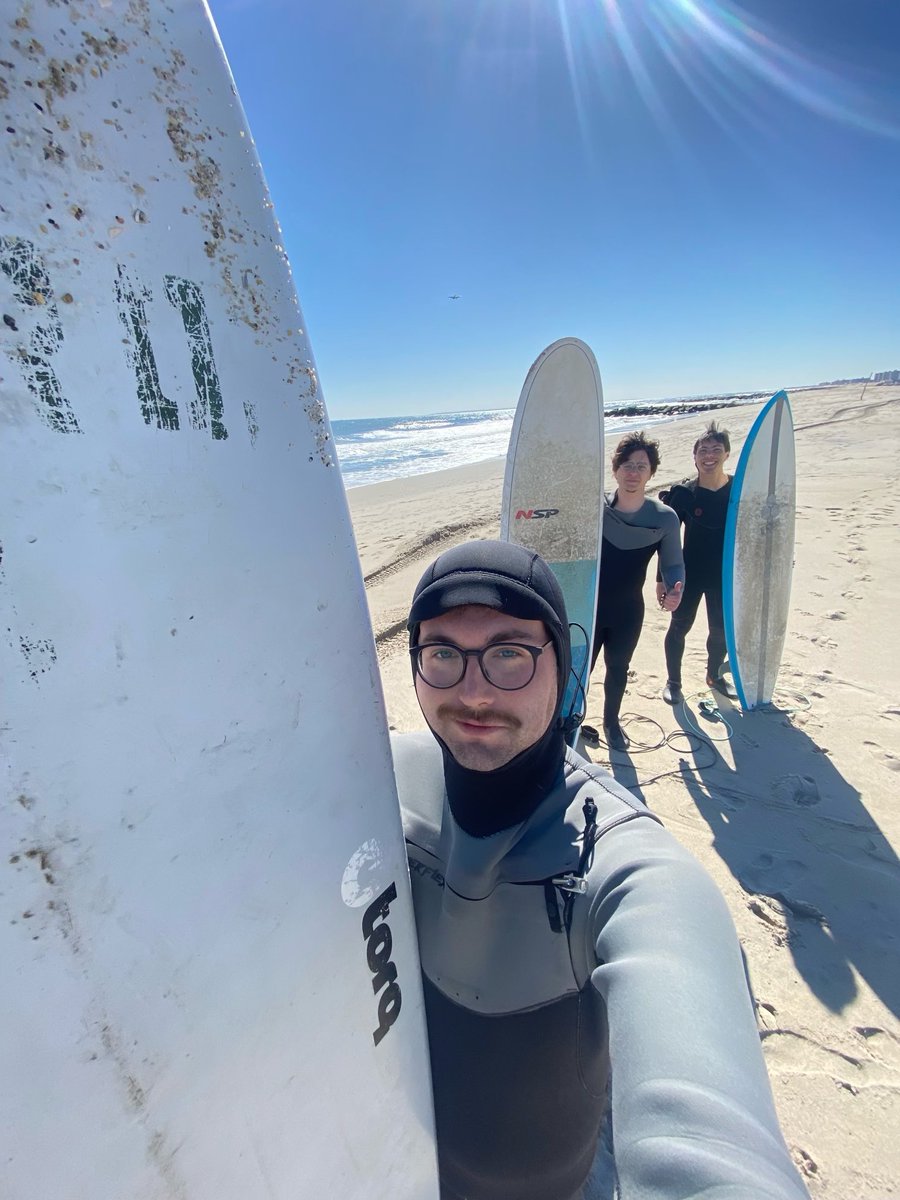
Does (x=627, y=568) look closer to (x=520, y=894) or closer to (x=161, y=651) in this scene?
(x=520, y=894)

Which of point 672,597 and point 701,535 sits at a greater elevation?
point 701,535

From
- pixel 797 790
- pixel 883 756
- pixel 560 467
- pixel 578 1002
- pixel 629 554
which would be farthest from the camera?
pixel 560 467

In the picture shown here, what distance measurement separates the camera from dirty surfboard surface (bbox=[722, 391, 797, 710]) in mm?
3877

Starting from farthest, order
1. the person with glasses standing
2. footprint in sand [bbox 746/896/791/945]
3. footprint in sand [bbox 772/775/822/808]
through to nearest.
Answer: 1. footprint in sand [bbox 772/775/822/808]
2. footprint in sand [bbox 746/896/791/945]
3. the person with glasses standing

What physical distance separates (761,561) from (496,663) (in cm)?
368

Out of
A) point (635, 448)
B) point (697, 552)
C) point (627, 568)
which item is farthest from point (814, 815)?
point (635, 448)

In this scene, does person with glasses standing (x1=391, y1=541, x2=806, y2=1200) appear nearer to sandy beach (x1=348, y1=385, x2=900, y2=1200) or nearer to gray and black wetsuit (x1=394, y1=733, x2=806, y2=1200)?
gray and black wetsuit (x1=394, y1=733, x2=806, y2=1200)

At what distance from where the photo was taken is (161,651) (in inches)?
30.0

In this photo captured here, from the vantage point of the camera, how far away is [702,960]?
2.72ft

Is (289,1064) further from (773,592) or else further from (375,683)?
(773,592)

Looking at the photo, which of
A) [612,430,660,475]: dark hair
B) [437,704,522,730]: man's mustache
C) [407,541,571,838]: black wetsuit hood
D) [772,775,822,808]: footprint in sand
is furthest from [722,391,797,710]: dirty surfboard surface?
[437,704,522,730]: man's mustache

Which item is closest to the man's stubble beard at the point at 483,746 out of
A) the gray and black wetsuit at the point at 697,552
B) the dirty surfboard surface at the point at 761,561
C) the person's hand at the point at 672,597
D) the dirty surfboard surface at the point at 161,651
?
the dirty surfboard surface at the point at 161,651

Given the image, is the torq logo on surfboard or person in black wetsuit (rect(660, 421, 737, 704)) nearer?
the torq logo on surfboard

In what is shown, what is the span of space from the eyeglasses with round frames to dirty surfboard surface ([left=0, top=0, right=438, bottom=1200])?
26cm
